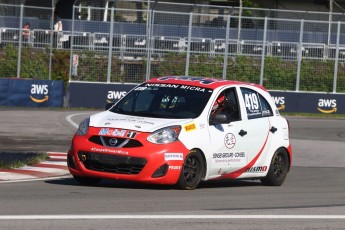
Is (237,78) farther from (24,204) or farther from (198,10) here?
(24,204)

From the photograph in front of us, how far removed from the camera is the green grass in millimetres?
14334

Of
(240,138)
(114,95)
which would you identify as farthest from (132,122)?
(114,95)

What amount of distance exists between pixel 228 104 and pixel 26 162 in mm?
3668

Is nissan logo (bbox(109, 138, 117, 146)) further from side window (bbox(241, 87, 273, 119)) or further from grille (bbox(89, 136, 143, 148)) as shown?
side window (bbox(241, 87, 273, 119))

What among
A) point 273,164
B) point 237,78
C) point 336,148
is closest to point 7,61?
point 237,78

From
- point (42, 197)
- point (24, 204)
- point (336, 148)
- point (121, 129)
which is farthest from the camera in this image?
point (336, 148)

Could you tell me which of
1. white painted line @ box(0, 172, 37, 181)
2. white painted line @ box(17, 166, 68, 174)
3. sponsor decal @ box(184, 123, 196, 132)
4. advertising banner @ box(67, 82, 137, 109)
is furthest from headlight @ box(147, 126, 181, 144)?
advertising banner @ box(67, 82, 137, 109)

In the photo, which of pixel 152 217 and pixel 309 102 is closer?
pixel 152 217

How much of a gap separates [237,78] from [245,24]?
1924 mm

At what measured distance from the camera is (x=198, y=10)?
3794 cm

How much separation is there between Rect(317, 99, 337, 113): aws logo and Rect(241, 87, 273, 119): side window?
765 inches

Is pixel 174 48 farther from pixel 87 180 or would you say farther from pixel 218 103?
pixel 87 180

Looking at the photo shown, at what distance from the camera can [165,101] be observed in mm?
13062

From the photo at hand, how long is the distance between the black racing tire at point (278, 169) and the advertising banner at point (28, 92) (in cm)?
1713
